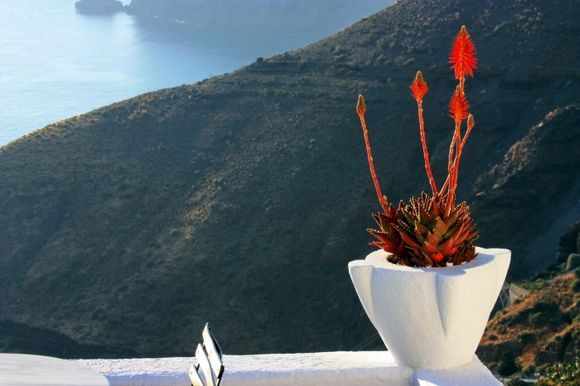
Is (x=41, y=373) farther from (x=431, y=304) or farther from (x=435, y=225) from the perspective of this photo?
(x=435, y=225)

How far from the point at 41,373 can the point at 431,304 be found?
2.01m

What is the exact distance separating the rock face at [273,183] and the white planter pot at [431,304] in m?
31.0

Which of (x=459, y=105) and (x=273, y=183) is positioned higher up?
(x=459, y=105)

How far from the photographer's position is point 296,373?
4.94 metres

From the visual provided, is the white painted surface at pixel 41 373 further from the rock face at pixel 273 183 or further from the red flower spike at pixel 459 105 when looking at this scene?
the rock face at pixel 273 183

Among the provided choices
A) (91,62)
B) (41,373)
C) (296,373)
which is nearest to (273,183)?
(296,373)

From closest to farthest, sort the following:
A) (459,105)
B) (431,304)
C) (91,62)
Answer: (431,304) → (459,105) → (91,62)

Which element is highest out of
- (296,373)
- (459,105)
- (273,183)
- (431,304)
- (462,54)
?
(462,54)

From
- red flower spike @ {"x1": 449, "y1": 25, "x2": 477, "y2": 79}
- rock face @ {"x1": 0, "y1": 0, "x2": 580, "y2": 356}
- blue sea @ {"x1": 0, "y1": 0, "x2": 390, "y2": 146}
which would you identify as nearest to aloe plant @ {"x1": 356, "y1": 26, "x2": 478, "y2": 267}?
red flower spike @ {"x1": 449, "y1": 25, "x2": 477, "y2": 79}

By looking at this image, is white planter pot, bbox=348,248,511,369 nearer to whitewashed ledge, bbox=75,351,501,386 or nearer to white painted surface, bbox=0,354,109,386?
whitewashed ledge, bbox=75,351,501,386

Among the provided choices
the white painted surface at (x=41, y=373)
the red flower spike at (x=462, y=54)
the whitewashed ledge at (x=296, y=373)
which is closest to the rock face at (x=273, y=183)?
the whitewashed ledge at (x=296, y=373)

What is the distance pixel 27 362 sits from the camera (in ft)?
11.5

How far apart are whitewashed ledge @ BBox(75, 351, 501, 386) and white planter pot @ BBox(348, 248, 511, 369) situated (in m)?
0.08

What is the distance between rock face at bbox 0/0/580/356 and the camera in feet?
129
